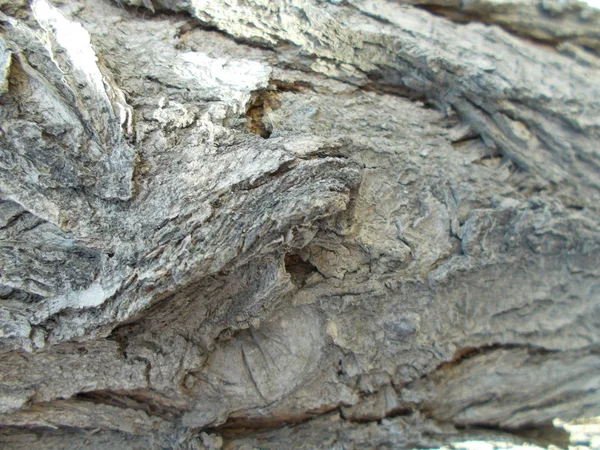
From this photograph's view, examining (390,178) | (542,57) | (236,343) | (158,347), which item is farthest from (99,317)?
(542,57)

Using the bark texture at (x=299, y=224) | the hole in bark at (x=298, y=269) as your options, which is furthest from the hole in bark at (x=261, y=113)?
the hole in bark at (x=298, y=269)

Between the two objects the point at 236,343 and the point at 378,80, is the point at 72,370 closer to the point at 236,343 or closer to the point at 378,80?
the point at 236,343

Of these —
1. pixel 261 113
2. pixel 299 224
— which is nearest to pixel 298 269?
pixel 299 224

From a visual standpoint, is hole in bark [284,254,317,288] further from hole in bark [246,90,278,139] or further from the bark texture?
hole in bark [246,90,278,139]

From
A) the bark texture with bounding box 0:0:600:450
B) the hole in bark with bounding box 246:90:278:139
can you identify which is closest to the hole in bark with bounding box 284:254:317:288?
the bark texture with bounding box 0:0:600:450

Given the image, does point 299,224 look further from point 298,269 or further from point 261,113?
point 261,113
